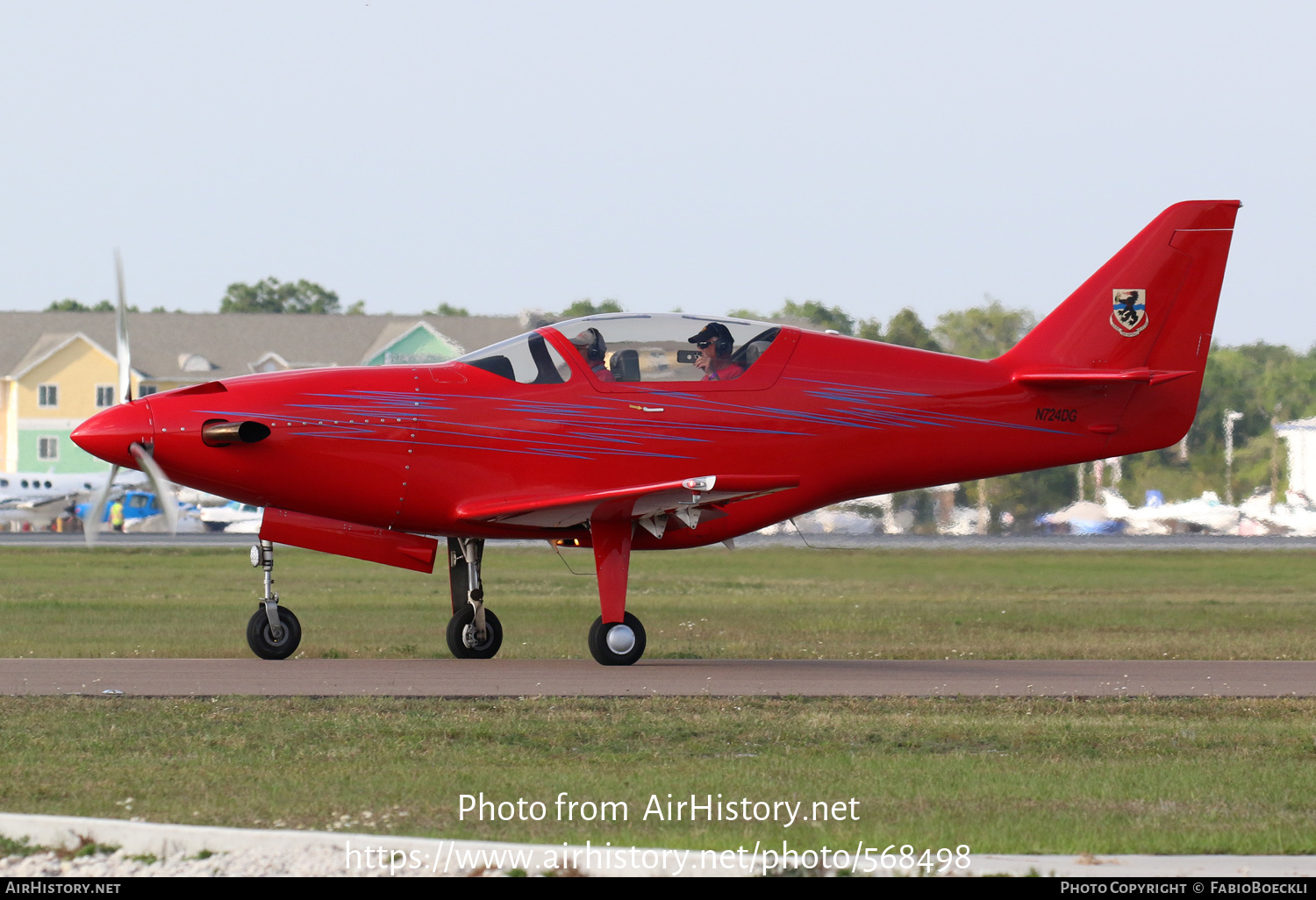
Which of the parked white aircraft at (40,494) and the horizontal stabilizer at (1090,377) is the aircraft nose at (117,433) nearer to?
the horizontal stabilizer at (1090,377)

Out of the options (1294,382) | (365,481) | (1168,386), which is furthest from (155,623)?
(1294,382)

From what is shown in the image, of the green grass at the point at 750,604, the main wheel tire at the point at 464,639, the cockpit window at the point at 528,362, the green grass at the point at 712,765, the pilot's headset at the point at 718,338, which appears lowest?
the green grass at the point at 750,604

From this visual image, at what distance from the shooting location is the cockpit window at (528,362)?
1436cm

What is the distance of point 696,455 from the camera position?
14477 millimetres

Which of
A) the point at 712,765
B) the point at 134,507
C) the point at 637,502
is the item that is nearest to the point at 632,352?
the point at 637,502

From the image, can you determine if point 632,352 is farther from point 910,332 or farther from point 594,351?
point 910,332

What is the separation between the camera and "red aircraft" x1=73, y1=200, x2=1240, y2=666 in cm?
1377

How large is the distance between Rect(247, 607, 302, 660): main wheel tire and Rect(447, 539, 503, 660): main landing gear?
5.21 ft

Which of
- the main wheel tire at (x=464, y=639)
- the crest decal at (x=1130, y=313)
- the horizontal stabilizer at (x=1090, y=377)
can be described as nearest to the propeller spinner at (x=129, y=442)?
the main wheel tire at (x=464, y=639)

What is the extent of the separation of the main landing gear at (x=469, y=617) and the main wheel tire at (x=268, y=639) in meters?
1.59

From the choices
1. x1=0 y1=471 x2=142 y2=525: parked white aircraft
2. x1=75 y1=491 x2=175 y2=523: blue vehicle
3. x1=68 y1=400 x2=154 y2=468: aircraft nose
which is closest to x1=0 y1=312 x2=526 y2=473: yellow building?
x1=0 y1=471 x2=142 y2=525: parked white aircraft

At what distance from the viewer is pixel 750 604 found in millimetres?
25828

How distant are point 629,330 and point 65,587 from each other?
18826mm

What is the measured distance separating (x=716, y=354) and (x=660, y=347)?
1.78 feet
